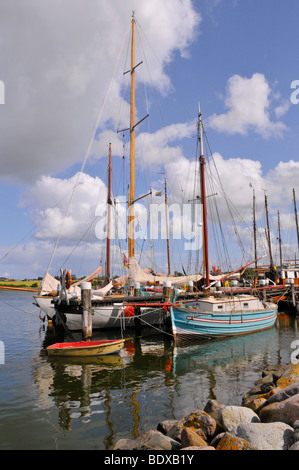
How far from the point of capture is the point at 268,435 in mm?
7617

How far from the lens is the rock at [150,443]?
7.89 m

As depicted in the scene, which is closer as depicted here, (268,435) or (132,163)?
(268,435)

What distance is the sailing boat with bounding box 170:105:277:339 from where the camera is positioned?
24.2 metres

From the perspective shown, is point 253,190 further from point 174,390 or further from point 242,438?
point 242,438

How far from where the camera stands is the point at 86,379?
15562 mm

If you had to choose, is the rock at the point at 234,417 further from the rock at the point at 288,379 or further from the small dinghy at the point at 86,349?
the small dinghy at the point at 86,349

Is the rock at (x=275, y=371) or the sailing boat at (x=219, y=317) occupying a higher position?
the sailing boat at (x=219, y=317)

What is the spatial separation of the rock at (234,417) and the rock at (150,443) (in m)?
1.57

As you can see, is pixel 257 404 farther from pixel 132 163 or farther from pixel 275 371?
pixel 132 163

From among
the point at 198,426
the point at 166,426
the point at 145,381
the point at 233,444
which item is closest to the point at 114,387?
the point at 145,381

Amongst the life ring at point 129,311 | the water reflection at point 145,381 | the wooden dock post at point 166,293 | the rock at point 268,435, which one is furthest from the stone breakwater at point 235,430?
the life ring at point 129,311

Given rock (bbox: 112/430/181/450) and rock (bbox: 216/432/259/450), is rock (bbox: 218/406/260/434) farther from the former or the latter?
rock (bbox: 112/430/181/450)

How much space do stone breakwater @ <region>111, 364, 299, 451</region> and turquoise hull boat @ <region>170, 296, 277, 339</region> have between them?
13.4 metres

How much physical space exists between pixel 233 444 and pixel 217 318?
62.0 ft
